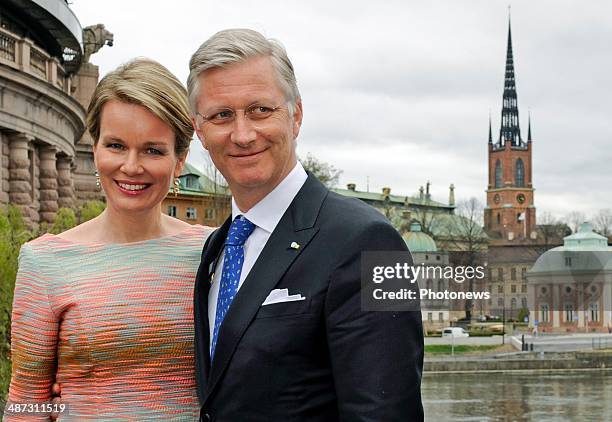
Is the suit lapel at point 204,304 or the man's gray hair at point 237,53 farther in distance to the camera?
the suit lapel at point 204,304

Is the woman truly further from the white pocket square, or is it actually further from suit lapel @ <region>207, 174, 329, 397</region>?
the white pocket square

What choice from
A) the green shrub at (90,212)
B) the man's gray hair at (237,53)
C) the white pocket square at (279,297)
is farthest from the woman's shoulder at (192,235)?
the green shrub at (90,212)

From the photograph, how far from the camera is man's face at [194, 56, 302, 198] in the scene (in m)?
3.13

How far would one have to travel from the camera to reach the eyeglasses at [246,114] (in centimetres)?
316

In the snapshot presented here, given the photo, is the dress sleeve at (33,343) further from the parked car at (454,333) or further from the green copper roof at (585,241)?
the green copper roof at (585,241)

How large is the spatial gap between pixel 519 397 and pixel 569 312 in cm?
3556

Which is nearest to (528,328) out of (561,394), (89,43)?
(561,394)

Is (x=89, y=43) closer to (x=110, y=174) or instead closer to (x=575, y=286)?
(x=110, y=174)

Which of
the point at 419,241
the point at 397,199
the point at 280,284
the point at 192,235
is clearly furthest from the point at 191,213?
the point at 397,199

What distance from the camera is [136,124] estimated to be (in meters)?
3.58

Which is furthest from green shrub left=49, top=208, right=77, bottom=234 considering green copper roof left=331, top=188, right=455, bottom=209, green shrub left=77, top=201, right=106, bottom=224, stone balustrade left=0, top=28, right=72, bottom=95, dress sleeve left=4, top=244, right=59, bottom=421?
green copper roof left=331, top=188, right=455, bottom=209

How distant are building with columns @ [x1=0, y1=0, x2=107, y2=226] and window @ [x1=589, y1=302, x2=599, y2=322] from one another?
53302mm

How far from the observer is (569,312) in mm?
74812

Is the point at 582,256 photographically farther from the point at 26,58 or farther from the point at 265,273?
the point at 265,273
